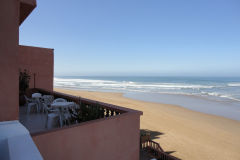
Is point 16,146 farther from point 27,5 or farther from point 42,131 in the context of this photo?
point 27,5

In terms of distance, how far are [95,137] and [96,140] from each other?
0.06 meters

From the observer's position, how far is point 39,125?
4.18 metres

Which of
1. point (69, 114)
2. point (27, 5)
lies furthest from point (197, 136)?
point (27, 5)

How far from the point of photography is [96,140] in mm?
2607

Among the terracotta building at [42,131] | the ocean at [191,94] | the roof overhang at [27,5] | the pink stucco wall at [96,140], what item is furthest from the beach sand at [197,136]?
the roof overhang at [27,5]

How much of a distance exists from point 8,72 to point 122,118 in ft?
6.61

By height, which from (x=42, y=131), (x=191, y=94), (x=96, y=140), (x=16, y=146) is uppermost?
(x=16, y=146)

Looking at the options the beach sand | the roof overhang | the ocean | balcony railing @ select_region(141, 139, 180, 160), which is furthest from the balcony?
the ocean

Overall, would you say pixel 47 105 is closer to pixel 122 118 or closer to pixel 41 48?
pixel 122 118

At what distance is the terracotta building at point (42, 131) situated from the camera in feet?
4.66

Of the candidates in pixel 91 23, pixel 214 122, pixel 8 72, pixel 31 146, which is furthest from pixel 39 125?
pixel 91 23

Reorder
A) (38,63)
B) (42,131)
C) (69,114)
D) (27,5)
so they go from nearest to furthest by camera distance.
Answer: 1. (42,131)
2. (27,5)
3. (69,114)
4. (38,63)

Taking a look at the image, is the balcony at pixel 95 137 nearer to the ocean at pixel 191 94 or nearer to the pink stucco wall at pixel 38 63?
the pink stucco wall at pixel 38 63

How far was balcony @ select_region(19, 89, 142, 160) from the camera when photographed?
2141mm
